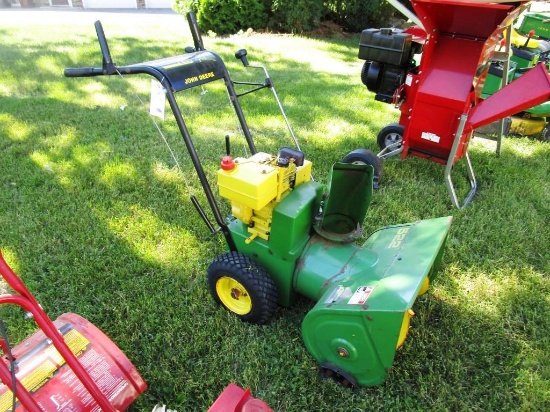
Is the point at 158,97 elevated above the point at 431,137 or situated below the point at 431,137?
above

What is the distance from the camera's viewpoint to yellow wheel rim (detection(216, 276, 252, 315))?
7.27 feet

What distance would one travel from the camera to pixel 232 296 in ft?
7.51

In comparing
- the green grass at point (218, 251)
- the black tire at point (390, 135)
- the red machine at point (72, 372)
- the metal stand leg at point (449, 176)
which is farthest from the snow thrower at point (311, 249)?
the black tire at point (390, 135)

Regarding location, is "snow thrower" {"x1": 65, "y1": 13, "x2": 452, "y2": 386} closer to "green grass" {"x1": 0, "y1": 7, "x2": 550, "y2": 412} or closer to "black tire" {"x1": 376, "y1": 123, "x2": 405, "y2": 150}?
"green grass" {"x1": 0, "y1": 7, "x2": 550, "y2": 412}

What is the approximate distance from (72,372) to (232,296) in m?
0.89

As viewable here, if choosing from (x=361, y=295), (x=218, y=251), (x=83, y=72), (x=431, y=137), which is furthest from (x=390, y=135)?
(x=83, y=72)

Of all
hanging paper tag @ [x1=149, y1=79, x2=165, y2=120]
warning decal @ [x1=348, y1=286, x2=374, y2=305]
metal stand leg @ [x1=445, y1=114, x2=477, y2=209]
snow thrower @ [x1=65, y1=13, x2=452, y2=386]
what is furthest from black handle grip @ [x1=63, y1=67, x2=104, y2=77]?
Result: metal stand leg @ [x1=445, y1=114, x2=477, y2=209]

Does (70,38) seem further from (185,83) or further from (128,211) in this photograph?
(185,83)

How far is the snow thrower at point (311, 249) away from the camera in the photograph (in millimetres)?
1719

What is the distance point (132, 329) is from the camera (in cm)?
218

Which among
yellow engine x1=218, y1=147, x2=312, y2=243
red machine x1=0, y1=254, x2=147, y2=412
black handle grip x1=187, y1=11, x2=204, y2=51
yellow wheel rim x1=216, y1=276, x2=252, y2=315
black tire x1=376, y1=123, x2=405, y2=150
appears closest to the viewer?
red machine x1=0, y1=254, x2=147, y2=412

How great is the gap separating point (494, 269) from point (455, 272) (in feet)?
0.84

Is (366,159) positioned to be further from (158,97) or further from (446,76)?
(158,97)

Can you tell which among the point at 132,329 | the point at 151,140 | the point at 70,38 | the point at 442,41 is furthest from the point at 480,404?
the point at 70,38
